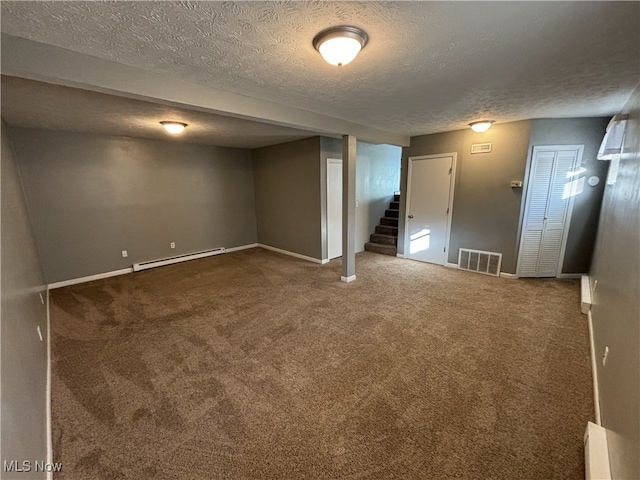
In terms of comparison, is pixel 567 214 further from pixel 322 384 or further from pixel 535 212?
pixel 322 384

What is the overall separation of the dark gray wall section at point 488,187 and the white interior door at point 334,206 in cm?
168

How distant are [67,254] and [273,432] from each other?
4.52m

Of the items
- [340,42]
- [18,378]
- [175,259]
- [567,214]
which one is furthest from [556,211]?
[175,259]

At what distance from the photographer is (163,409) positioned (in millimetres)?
1853

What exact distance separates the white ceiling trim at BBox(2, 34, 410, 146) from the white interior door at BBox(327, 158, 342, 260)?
1974mm

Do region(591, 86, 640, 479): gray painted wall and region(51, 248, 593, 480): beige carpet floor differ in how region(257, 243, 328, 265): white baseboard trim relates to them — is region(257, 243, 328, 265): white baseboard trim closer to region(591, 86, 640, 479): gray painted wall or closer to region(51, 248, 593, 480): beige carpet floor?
region(51, 248, 593, 480): beige carpet floor

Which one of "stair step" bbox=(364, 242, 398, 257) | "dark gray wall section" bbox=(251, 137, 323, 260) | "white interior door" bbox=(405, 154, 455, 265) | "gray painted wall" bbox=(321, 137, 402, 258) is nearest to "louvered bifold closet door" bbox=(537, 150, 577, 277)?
"white interior door" bbox=(405, 154, 455, 265)

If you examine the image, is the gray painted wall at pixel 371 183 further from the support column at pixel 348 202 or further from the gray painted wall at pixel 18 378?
the gray painted wall at pixel 18 378

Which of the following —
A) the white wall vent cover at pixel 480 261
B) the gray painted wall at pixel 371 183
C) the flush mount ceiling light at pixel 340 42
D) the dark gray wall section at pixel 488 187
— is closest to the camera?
the flush mount ceiling light at pixel 340 42

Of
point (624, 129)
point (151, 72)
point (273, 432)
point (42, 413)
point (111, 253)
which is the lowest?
point (273, 432)

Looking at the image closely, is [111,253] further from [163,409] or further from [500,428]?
[500,428]

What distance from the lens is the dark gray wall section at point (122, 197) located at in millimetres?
3871

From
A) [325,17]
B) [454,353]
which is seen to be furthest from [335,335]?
[325,17]

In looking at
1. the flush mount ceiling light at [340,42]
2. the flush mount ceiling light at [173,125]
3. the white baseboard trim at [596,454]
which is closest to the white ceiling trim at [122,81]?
the flush mount ceiling light at [340,42]
